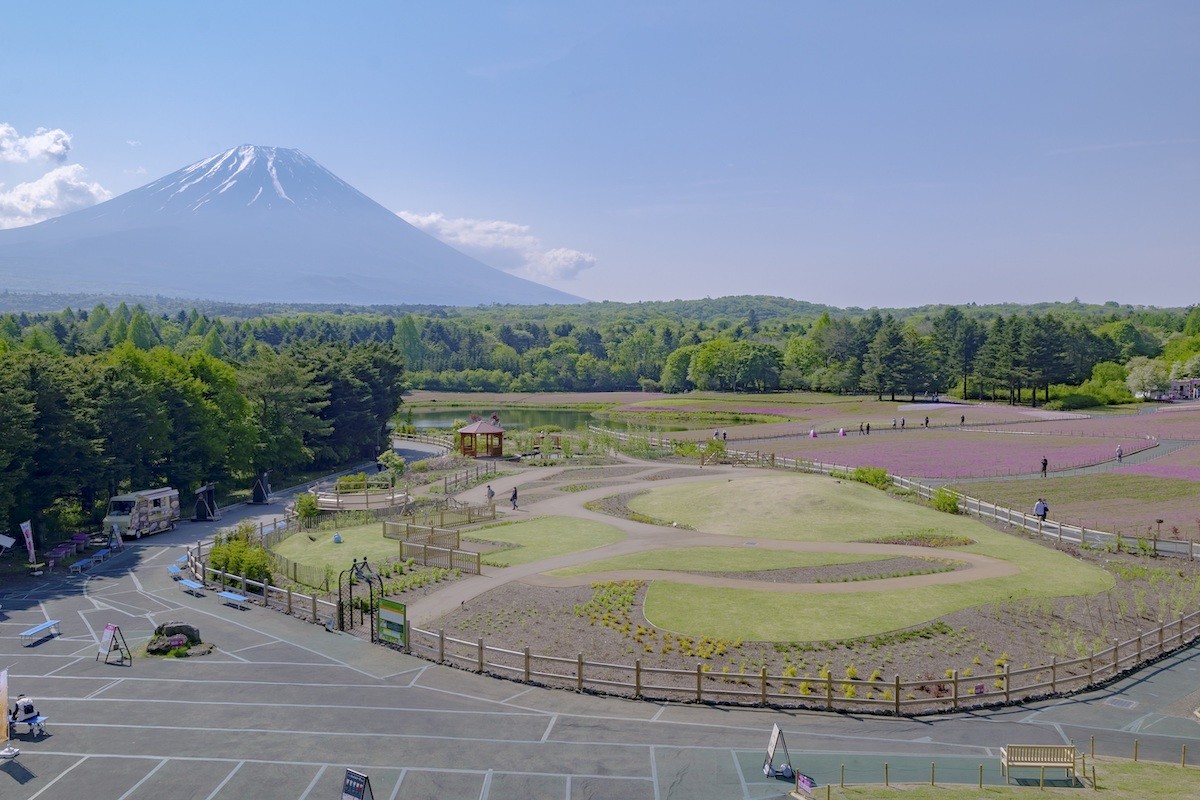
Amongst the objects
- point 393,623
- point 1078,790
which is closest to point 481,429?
point 393,623

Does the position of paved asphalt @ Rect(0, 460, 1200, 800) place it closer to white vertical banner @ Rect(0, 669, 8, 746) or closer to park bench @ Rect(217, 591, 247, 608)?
white vertical banner @ Rect(0, 669, 8, 746)

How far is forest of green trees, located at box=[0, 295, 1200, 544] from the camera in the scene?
44.3 metres

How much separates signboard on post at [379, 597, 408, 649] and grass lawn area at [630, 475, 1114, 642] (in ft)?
27.2

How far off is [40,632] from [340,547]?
14054mm

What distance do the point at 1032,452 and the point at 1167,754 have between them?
5222cm

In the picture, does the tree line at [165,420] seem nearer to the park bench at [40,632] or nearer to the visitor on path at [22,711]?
the park bench at [40,632]

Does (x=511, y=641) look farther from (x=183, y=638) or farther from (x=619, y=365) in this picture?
(x=619, y=365)

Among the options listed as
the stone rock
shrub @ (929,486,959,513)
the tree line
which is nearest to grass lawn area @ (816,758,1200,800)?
the stone rock

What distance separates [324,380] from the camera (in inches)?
2987

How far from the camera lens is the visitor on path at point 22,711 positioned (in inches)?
859

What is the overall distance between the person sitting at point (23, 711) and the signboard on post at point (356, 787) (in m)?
10.4

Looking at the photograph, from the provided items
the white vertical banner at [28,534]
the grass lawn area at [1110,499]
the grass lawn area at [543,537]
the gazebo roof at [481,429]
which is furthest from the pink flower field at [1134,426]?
the white vertical banner at [28,534]

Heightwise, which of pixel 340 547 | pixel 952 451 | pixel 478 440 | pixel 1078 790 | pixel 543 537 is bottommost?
pixel 340 547

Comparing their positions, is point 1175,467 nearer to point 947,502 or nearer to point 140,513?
point 947,502
